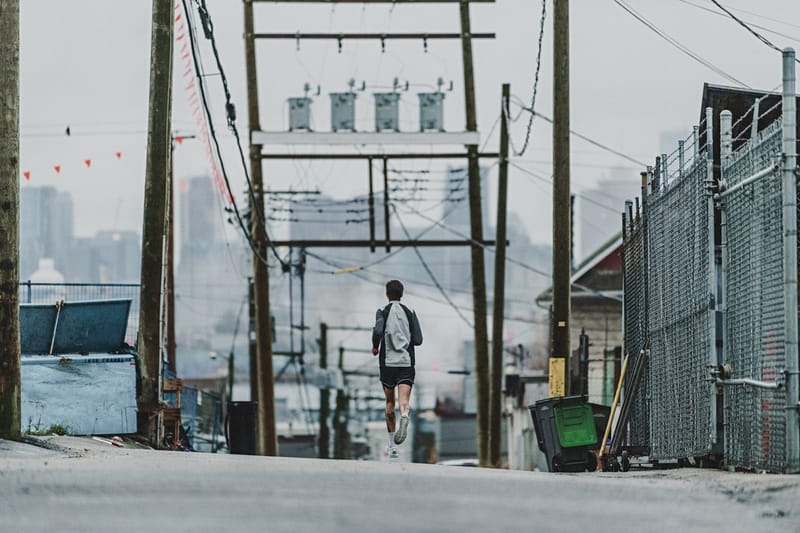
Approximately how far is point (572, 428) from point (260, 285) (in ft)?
46.3

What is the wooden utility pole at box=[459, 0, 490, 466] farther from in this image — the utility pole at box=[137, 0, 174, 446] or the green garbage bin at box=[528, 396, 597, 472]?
the green garbage bin at box=[528, 396, 597, 472]

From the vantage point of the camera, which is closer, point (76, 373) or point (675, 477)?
point (675, 477)

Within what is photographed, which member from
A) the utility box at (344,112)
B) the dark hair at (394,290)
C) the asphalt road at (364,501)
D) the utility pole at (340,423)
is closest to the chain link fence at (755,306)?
the asphalt road at (364,501)

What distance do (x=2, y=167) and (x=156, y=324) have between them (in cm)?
510

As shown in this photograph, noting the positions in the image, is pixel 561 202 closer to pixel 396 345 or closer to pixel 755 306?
pixel 396 345

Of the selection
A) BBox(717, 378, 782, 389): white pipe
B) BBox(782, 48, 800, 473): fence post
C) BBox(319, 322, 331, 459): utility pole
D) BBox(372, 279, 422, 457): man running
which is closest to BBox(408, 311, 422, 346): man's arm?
BBox(372, 279, 422, 457): man running

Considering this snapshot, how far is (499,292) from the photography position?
3122 cm

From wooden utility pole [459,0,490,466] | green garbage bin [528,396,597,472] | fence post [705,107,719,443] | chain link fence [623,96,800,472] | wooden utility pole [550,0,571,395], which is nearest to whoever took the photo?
chain link fence [623,96,800,472]

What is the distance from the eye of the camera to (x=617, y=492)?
9.63 meters

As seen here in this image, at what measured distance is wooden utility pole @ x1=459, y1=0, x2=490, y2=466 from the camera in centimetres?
3062

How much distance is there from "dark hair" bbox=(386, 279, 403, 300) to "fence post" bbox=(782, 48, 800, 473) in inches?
217

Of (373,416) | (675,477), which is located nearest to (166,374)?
(675,477)

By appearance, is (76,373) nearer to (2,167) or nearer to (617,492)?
(2,167)

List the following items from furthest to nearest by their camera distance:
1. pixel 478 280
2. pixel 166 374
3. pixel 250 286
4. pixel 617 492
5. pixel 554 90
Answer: pixel 250 286, pixel 478 280, pixel 166 374, pixel 554 90, pixel 617 492
